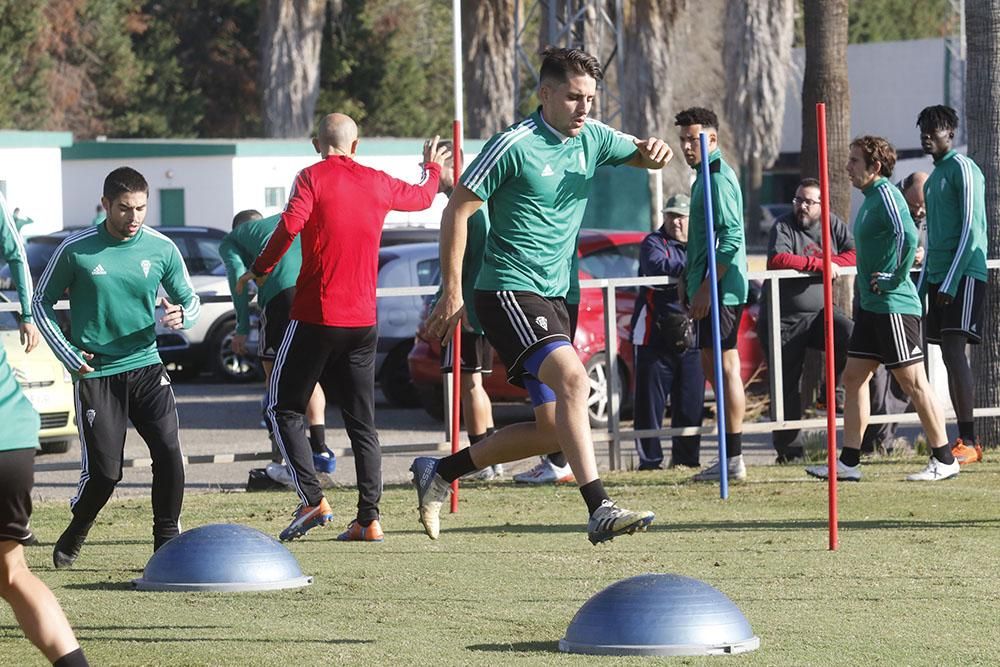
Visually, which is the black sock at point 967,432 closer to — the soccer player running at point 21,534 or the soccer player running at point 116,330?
the soccer player running at point 116,330

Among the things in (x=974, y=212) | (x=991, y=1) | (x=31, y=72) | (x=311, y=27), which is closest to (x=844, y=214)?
(x=991, y=1)

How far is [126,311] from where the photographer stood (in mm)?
8898

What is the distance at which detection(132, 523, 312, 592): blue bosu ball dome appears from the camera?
8.16 meters

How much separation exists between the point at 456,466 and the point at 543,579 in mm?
650

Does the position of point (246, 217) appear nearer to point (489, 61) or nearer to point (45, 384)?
point (45, 384)

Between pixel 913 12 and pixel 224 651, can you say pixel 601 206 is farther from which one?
pixel 913 12


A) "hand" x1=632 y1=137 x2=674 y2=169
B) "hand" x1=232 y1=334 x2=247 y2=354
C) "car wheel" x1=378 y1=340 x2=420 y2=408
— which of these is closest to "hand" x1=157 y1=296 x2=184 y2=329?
"hand" x1=632 y1=137 x2=674 y2=169

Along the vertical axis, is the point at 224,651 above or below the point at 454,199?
below

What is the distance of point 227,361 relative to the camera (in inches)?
882

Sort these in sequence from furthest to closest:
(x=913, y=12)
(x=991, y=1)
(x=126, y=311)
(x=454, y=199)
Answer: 1. (x=913, y=12)
2. (x=991, y=1)
3. (x=126, y=311)
4. (x=454, y=199)

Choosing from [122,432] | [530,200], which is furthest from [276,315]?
[530,200]

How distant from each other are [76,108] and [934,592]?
172 ft

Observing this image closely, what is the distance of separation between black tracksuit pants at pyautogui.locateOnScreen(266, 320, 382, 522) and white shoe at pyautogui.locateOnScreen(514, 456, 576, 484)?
273 cm

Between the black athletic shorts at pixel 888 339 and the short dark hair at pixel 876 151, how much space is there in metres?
0.92
